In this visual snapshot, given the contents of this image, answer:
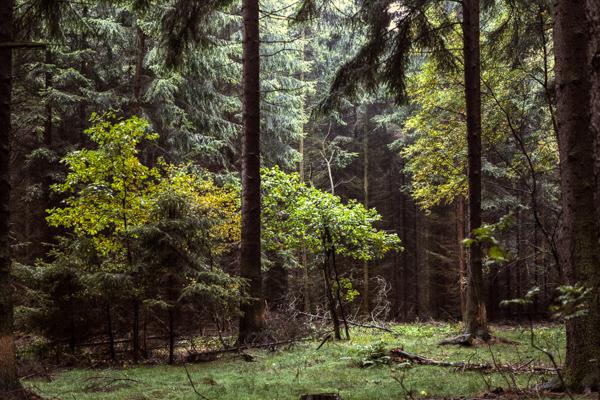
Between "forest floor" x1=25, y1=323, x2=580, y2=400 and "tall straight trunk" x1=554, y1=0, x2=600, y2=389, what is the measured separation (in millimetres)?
465

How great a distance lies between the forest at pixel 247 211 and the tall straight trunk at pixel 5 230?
0.02 metres

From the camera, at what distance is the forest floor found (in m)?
5.13

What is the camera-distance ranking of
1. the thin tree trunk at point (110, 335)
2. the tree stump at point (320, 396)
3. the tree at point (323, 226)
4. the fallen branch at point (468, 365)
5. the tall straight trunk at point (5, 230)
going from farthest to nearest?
1. the tree at point (323, 226)
2. the thin tree trunk at point (110, 335)
3. the fallen branch at point (468, 365)
4. the tall straight trunk at point (5, 230)
5. the tree stump at point (320, 396)

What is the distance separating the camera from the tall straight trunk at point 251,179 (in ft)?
33.1

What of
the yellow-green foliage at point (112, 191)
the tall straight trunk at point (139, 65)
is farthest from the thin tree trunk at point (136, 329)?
the tall straight trunk at point (139, 65)

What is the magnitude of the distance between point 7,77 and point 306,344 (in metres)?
7.29

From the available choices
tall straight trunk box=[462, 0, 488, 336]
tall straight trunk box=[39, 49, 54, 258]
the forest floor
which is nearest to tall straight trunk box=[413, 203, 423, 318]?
tall straight trunk box=[462, 0, 488, 336]

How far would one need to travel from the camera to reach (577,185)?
170 inches

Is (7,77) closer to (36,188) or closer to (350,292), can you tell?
(350,292)

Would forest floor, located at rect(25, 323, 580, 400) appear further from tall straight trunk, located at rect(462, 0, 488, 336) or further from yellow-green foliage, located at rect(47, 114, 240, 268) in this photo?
yellow-green foliage, located at rect(47, 114, 240, 268)

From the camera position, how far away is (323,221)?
35.1ft

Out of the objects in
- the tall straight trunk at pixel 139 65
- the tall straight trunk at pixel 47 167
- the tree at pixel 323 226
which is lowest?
the tree at pixel 323 226

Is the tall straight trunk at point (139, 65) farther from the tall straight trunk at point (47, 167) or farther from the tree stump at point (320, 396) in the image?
the tree stump at point (320, 396)

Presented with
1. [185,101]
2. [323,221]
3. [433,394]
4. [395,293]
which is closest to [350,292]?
[323,221]
